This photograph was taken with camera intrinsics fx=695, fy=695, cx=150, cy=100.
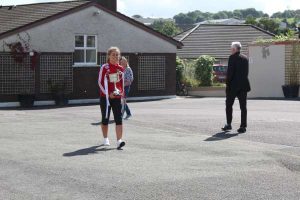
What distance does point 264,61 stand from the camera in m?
29.8

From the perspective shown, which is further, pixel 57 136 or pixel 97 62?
pixel 97 62

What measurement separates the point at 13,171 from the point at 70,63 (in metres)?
18.0

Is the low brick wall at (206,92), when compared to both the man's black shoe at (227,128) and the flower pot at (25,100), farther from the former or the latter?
the man's black shoe at (227,128)

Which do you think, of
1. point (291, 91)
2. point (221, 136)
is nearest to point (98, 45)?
point (291, 91)

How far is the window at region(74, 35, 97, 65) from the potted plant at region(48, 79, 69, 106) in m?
1.48

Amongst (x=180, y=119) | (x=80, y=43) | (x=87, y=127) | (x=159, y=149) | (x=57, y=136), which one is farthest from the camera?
(x=80, y=43)

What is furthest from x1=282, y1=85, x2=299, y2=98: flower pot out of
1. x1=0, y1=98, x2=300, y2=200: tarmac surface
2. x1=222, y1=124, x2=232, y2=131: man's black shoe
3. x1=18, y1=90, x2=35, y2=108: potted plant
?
x1=222, y1=124, x2=232, y2=131: man's black shoe

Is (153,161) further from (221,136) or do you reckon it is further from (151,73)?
(151,73)

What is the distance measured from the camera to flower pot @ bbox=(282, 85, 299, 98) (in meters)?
28.5

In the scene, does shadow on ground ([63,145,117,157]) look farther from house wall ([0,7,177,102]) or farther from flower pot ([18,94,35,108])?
house wall ([0,7,177,102])

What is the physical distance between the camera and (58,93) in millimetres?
26703

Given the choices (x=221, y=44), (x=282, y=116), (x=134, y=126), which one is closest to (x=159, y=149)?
(x=134, y=126)

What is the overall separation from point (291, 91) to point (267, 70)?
172 centimetres

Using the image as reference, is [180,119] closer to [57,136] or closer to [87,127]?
[87,127]
